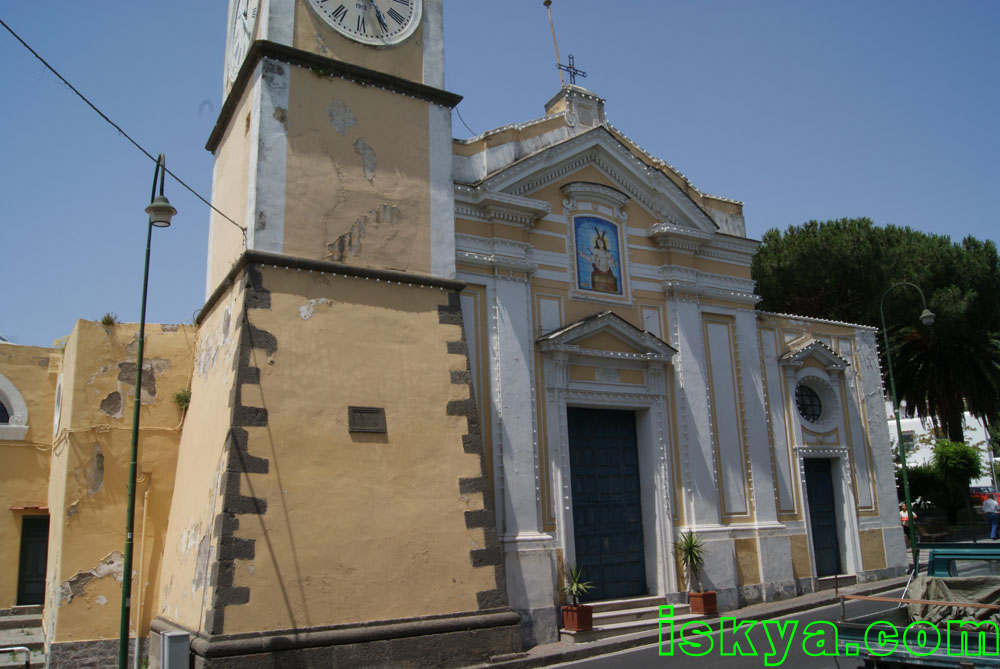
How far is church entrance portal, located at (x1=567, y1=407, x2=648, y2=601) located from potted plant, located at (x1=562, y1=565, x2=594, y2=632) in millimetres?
590

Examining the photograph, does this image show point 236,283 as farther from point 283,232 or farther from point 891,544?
point 891,544

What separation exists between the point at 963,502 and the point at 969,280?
7679 millimetres

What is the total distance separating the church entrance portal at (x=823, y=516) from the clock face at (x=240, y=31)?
13.2 metres

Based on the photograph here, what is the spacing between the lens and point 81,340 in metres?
11.8

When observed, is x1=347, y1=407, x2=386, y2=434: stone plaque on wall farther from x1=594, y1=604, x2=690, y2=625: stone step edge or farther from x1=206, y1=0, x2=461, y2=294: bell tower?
x1=594, y1=604, x2=690, y2=625: stone step edge

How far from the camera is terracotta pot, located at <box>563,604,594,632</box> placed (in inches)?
446

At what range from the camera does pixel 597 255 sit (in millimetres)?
14227

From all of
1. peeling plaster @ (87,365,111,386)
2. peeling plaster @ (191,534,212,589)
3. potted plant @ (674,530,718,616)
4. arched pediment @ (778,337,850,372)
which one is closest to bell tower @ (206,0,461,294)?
peeling plaster @ (87,365,111,386)

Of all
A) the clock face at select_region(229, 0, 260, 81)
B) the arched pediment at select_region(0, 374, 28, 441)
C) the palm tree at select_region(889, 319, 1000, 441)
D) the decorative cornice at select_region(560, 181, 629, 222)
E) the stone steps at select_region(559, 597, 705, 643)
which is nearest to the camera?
the stone steps at select_region(559, 597, 705, 643)

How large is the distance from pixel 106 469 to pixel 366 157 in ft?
19.6

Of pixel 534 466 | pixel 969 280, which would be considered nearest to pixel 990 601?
pixel 534 466

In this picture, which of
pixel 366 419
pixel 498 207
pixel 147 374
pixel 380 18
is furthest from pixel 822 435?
pixel 147 374

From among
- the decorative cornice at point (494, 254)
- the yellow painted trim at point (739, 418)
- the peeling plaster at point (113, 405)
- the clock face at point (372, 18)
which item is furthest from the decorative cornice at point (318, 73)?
the yellow painted trim at point (739, 418)

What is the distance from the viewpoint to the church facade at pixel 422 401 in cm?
928
